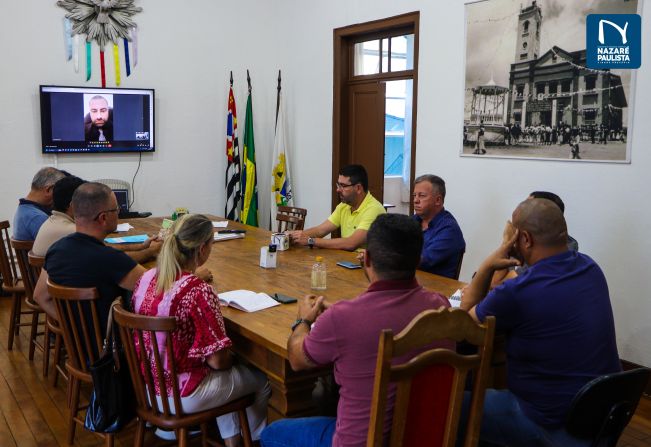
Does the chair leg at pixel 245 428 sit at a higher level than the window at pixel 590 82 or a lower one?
lower

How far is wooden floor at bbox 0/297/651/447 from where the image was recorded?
9.69 ft

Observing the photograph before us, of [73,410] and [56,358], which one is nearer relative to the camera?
[73,410]

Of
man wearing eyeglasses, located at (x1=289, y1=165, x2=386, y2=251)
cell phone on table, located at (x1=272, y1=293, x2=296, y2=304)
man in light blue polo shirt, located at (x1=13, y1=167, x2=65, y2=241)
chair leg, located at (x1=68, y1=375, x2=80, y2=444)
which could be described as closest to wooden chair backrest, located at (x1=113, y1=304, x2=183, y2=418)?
cell phone on table, located at (x1=272, y1=293, x2=296, y2=304)

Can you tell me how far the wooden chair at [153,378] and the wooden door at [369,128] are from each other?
3.77 meters

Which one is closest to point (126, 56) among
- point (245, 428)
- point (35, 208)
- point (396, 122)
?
point (35, 208)

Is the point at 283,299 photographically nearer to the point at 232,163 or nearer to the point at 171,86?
the point at 232,163

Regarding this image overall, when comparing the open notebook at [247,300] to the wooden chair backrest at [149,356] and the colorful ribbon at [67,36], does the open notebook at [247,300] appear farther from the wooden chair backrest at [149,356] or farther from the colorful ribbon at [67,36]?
the colorful ribbon at [67,36]

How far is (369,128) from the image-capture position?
19.5 feet

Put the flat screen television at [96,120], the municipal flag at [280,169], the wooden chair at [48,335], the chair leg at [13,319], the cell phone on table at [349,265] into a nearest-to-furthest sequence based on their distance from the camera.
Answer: the wooden chair at [48,335] < the cell phone on table at [349,265] < the chair leg at [13,319] < the flat screen television at [96,120] < the municipal flag at [280,169]

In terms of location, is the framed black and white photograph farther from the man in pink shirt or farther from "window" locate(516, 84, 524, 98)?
the man in pink shirt

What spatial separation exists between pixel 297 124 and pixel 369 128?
3.49 feet

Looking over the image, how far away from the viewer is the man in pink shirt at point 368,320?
1716 millimetres

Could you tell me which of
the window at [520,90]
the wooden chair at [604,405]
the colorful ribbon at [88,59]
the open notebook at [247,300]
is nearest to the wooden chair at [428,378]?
the wooden chair at [604,405]

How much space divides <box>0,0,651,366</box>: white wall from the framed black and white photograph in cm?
10
